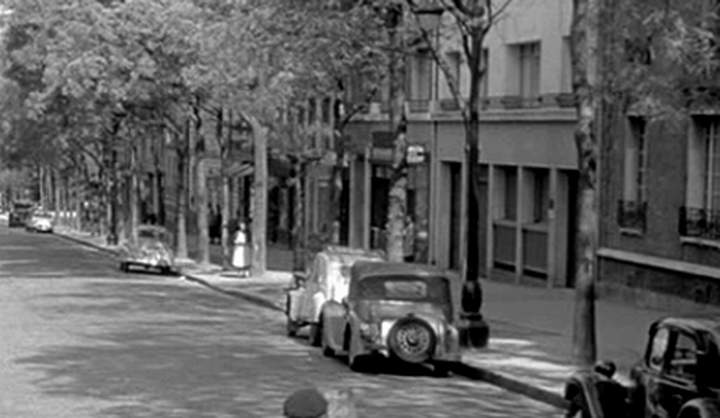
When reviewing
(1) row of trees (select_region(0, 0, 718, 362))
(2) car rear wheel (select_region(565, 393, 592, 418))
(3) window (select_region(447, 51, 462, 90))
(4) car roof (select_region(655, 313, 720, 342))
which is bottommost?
(2) car rear wheel (select_region(565, 393, 592, 418))

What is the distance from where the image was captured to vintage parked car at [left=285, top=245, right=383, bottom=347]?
25062 millimetres

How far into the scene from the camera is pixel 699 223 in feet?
96.9

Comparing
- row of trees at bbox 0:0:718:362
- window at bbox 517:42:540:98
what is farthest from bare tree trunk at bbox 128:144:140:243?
window at bbox 517:42:540:98

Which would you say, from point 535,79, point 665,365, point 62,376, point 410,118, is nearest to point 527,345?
point 62,376

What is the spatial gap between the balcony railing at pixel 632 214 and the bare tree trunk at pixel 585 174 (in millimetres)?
12984

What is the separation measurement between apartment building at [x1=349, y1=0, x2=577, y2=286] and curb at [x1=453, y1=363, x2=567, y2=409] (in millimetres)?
9732

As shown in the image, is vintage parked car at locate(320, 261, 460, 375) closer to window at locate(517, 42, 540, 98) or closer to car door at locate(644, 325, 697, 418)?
car door at locate(644, 325, 697, 418)

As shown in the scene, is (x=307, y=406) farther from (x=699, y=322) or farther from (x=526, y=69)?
(x=526, y=69)

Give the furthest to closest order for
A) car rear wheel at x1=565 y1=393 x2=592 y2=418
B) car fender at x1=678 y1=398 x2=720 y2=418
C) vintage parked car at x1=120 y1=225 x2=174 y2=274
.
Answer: vintage parked car at x1=120 y1=225 x2=174 y2=274 → car rear wheel at x1=565 y1=393 x2=592 y2=418 → car fender at x1=678 y1=398 x2=720 y2=418

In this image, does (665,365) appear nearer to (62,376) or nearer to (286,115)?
(62,376)

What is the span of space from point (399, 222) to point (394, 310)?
7856mm

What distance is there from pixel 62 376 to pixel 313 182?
4370 cm

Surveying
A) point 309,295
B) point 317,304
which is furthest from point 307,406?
point 309,295

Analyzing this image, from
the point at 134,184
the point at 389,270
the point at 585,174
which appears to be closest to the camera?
the point at 585,174
